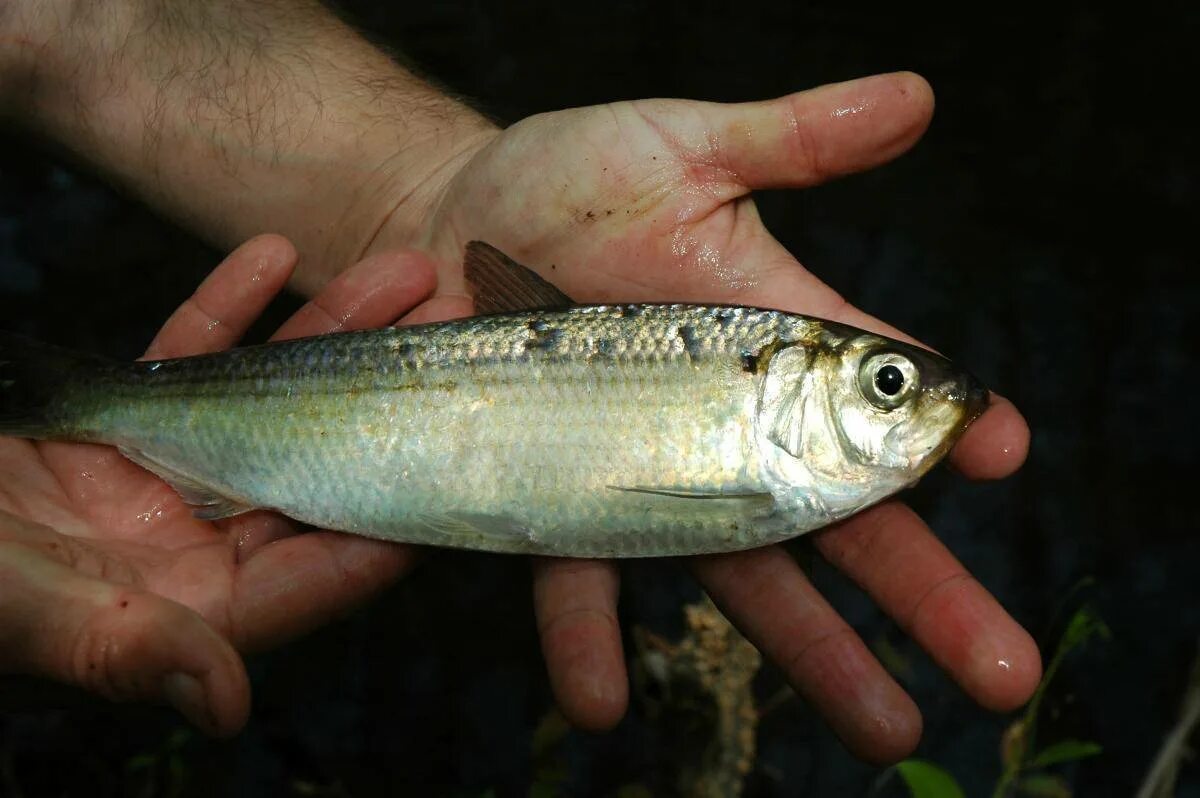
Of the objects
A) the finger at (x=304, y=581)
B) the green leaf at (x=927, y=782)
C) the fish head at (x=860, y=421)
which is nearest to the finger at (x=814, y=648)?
the fish head at (x=860, y=421)

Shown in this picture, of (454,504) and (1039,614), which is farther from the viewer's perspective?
(1039,614)

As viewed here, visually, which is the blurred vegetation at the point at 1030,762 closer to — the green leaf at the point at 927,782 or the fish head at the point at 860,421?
the green leaf at the point at 927,782

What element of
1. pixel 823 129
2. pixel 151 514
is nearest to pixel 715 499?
pixel 823 129

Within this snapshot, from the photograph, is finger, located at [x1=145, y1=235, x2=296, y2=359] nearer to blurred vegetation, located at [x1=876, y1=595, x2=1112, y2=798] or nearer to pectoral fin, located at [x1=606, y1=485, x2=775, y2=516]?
pectoral fin, located at [x1=606, y1=485, x2=775, y2=516]

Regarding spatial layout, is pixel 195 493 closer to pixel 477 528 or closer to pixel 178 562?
pixel 178 562

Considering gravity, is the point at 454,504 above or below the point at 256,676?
above

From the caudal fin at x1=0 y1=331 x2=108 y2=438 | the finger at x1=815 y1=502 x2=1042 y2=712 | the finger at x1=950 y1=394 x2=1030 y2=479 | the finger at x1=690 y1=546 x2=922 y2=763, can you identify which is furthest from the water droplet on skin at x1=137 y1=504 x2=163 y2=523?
the finger at x1=950 y1=394 x2=1030 y2=479

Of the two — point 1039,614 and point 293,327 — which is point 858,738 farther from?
point 1039,614

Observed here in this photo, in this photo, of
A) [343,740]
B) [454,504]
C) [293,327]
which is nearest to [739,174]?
[454,504]
